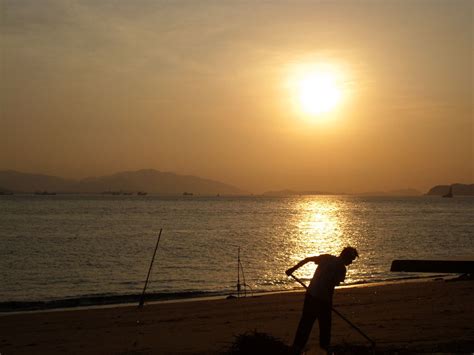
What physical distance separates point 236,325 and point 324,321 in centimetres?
449

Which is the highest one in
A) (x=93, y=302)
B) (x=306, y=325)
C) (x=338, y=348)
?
(x=306, y=325)

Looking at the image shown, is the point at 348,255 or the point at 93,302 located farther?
the point at 93,302

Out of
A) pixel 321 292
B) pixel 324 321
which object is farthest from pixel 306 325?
pixel 321 292

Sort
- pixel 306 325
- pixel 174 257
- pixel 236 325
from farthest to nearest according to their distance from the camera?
pixel 174 257 < pixel 236 325 < pixel 306 325

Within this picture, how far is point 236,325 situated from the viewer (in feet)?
44.8

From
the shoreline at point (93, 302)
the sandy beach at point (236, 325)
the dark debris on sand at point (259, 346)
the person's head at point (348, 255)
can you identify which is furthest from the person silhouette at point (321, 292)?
the shoreline at point (93, 302)

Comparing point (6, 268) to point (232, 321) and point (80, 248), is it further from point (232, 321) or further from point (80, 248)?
point (232, 321)

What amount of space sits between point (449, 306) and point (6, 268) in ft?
81.9

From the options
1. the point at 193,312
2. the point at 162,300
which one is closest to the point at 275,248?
the point at 162,300

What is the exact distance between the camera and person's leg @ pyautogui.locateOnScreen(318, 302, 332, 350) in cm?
945

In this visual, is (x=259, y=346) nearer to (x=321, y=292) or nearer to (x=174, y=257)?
(x=321, y=292)

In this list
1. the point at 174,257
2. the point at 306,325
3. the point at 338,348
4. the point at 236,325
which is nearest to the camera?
the point at 306,325

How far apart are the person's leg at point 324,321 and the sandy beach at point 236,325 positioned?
75cm

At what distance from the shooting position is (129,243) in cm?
5006
